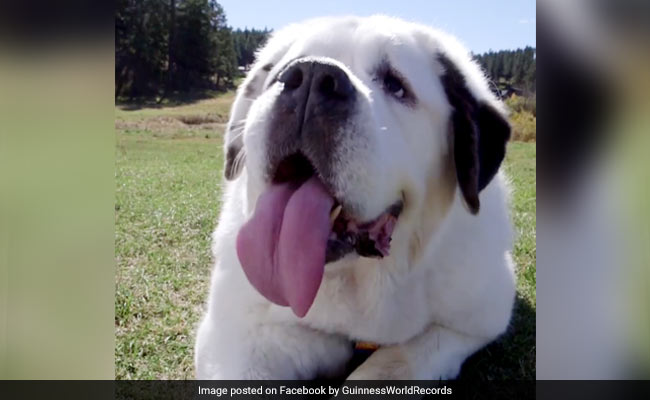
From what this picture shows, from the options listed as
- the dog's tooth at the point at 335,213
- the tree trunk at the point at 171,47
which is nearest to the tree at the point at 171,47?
the tree trunk at the point at 171,47

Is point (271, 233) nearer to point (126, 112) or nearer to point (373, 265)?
point (373, 265)

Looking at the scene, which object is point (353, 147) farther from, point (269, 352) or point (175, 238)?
point (175, 238)

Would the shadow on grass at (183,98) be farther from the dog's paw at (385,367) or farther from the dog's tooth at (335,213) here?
A: the dog's paw at (385,367)

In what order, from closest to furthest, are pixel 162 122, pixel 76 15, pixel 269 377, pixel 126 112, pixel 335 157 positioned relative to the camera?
pixel 76 15
pixel 335 157
pixel 269 377
pixel 126 112
pixel 162 122

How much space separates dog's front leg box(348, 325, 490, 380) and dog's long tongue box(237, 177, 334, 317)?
301 millimetres

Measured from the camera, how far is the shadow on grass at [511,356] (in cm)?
202

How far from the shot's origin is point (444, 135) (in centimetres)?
195

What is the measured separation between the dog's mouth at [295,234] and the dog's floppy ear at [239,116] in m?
0.39

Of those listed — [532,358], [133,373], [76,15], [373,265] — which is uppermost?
[76,15]

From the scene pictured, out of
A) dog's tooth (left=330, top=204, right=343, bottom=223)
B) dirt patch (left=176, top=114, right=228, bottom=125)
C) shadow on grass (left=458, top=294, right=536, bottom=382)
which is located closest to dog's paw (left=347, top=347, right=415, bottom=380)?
shadow on grass (left=458, top=294, right=536, bottom=382)

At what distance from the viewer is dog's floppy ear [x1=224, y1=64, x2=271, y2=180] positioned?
2.12m

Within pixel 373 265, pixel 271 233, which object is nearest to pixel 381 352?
pixel 373 265

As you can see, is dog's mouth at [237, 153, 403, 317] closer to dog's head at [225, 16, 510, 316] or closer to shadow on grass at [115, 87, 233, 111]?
dog's head at [225, 16, 510, 316]

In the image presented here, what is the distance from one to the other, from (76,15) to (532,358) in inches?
66.2
